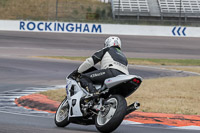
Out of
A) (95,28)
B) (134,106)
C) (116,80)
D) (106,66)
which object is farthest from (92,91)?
(95,28)

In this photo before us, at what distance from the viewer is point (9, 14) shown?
44.2 metres

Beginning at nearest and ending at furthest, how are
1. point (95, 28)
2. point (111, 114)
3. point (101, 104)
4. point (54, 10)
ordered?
1. point (111, 114)
2. point (101, 104)
3. point (95, 28)
4. point (54, 10)

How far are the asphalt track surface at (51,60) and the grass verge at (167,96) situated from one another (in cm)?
200

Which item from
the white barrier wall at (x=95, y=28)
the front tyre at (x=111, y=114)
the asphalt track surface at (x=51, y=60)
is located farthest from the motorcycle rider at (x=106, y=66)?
the white barrier wall at (x=95, y=28)

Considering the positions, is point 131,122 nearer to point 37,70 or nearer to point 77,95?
point 77,95

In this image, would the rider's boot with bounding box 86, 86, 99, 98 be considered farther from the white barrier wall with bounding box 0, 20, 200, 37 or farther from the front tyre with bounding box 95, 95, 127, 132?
the white barrier wall with bounding box 0, 20, 200, 37

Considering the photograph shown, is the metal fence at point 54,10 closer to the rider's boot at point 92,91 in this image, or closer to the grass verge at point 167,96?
the grass verge at point 167,96

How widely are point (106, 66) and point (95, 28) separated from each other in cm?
3187

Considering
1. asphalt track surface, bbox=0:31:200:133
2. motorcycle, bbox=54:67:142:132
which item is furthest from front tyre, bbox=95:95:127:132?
asphalt track surface, bbox=0:31:200:133

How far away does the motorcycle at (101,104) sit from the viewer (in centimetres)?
746

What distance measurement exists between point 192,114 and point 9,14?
118 feet

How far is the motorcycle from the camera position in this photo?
24.5 feet

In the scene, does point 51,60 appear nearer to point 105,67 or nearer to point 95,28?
point 95,28

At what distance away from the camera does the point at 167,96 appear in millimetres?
13328
